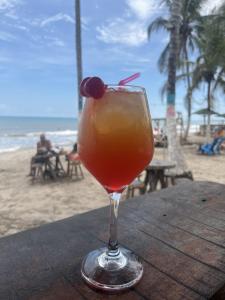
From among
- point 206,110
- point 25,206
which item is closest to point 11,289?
point 25,206

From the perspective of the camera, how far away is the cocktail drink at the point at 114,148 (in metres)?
0.56

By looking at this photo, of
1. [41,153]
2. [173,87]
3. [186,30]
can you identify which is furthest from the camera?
[186,30]

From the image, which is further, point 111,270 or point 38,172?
point 38,172

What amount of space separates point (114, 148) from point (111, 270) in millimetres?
263

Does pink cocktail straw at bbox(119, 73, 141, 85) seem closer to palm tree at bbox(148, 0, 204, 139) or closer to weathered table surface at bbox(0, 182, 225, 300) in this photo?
weathered table surface at bbox(0, 182, 225, 300)

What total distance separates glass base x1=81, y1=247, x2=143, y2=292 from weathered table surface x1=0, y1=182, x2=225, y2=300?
2 cm

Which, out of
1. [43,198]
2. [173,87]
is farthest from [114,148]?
[173,87]

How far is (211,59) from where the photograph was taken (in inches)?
315

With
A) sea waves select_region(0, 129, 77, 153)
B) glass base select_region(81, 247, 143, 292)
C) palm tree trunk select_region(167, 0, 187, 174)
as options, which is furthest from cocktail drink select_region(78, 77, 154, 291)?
sea waves select_region(0, 129, 77, 153)

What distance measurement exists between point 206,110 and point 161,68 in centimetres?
349

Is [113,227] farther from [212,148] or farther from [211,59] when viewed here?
[212,148]

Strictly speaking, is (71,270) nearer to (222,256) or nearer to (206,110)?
(222,256)

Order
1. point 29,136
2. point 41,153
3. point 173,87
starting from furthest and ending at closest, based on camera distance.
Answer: point 29,136, point 41,153, point 173,87

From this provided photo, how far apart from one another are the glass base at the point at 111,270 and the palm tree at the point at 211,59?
7659 mm
